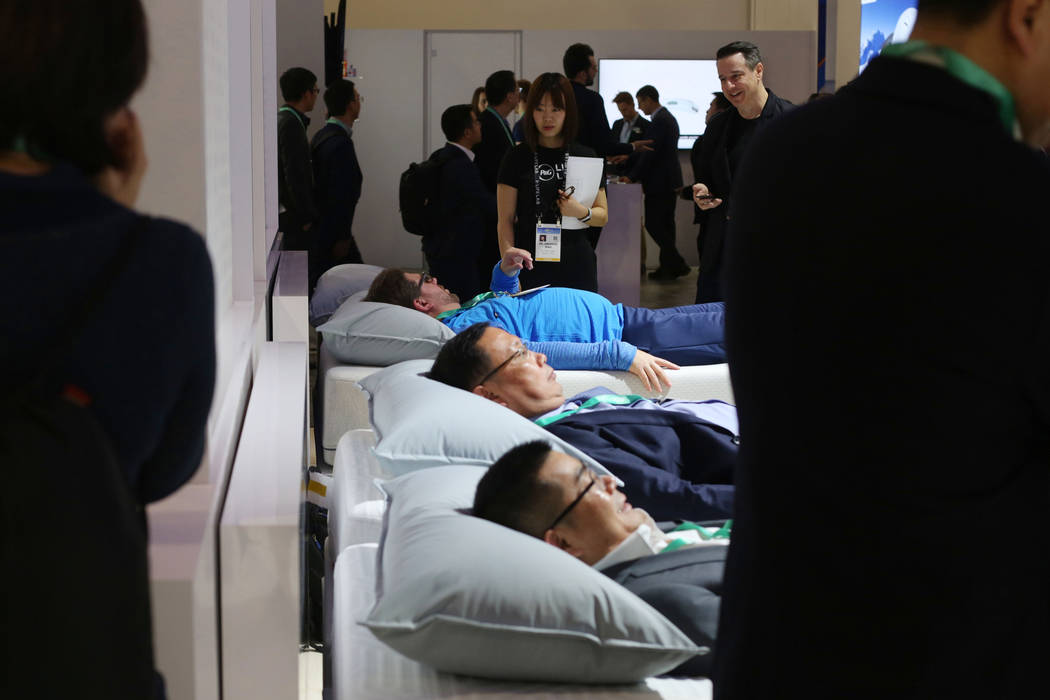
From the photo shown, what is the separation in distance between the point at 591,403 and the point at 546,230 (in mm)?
1912

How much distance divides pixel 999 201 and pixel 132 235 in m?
0.66

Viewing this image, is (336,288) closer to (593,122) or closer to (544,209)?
(544,209)

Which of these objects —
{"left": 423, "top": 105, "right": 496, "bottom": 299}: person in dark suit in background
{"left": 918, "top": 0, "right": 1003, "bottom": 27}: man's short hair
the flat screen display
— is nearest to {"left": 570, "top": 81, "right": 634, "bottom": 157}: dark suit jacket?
{"left": 423, "top": 105, "right": 496, "bottom": 299}: person in dark suit in background

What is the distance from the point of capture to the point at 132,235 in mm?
841

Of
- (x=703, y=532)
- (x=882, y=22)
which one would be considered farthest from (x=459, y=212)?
(x=703, y=532)

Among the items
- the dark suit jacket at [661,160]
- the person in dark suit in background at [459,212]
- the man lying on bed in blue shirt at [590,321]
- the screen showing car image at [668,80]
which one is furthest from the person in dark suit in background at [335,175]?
the screen showing car image at [668,80]

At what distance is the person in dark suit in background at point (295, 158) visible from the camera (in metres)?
5.77

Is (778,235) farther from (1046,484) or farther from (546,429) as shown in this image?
(546,429)

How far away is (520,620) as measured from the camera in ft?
5.38

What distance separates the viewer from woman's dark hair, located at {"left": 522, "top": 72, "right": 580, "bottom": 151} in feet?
15.5

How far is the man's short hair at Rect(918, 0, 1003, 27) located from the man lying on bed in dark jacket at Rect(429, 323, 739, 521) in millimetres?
1494

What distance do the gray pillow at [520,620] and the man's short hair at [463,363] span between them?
131 centimetres

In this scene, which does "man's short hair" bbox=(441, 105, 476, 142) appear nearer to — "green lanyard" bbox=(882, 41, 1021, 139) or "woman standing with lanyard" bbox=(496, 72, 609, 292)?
"woman standing with lanyard" bbox=(496, 72, 609, 292)

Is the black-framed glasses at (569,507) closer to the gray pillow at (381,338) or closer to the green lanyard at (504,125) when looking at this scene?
the gray pillow at (381,338)
